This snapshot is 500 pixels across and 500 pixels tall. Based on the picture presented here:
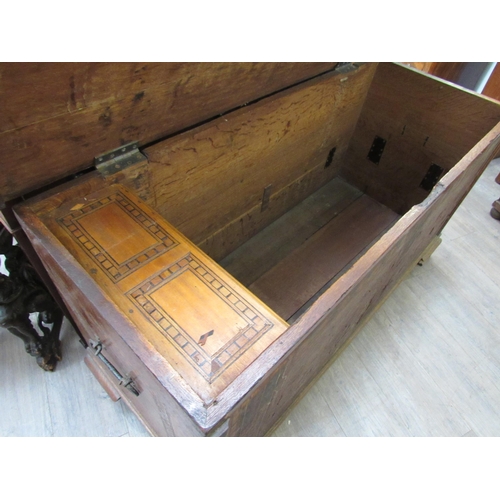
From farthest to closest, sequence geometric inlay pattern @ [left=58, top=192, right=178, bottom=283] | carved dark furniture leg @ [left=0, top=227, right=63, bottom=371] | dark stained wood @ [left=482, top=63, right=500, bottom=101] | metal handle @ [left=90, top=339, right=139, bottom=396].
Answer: dark stained wood @ [left=482, top=63, right=500, bottom=101] < carved dark furniture leg @ [left=0, top=227, right=63, bottom=371] < metal handle @ [left=90, top=339, right=139, bottom=396] < geometric inlay pattern @ [left=58, top=192, right=178, bottom=283]

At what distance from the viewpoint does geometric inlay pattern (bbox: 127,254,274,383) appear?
70cm

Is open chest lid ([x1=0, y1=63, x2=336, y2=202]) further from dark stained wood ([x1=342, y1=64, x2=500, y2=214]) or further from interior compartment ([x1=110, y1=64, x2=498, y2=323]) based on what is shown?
dark stained wood ([x1=342, y1=64, x2=500, y2=214])

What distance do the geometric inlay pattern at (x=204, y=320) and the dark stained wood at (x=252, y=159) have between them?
0.41m

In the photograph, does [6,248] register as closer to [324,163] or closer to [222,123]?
[222,123]

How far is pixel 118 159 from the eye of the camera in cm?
101

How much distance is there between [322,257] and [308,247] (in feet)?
0.28

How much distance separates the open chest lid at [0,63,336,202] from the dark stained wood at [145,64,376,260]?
0.09 meters

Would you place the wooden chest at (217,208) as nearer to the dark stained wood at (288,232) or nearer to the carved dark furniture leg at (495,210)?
the dark stained wood at (288,232)

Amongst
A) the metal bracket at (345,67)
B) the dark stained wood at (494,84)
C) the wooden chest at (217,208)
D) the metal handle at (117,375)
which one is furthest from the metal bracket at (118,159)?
the dark stained wood at (494,84)

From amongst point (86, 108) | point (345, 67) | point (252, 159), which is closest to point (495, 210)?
point (345, 67)

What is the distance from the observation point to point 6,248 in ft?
3.66

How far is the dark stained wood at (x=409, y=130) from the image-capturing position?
1615 mm

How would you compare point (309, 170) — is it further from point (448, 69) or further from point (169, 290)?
point (448, 69)

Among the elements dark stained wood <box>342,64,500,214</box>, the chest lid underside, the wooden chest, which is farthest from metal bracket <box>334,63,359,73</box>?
the chest lid underside
